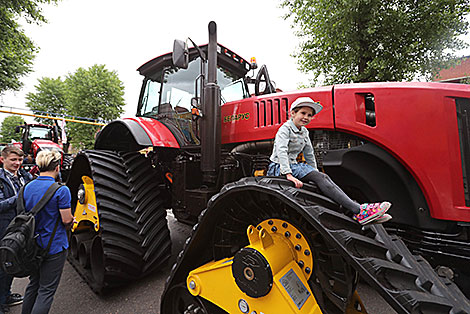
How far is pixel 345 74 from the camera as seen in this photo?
364 inches

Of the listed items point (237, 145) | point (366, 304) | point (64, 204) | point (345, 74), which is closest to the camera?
point (64, 204)

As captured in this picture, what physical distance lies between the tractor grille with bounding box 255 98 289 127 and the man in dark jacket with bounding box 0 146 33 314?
8.56 feet

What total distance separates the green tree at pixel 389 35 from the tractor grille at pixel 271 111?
7.31 m

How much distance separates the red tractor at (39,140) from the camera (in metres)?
10.7

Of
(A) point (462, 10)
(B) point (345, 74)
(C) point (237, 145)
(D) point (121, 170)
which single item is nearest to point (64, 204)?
(D) point (121, 170)

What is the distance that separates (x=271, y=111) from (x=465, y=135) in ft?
4.72

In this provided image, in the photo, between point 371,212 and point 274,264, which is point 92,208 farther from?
point 371,212

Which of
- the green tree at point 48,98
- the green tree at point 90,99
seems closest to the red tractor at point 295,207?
the green tree at point 90,99

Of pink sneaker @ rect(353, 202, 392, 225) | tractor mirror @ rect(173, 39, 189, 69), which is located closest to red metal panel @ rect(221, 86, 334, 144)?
tractor mirror @ rect(173, 39, 189, 69)

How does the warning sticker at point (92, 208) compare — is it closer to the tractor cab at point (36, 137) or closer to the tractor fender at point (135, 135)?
the tractor fender at point (135, 135)

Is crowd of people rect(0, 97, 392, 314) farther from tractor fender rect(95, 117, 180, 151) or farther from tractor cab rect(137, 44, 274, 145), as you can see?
tractor cab rect(137, 44, 274, 145)

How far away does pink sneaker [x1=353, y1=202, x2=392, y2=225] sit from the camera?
4.00 feet

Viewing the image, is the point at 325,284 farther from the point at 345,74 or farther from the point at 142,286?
the point at 345,74

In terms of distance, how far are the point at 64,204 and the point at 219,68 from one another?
234cm
